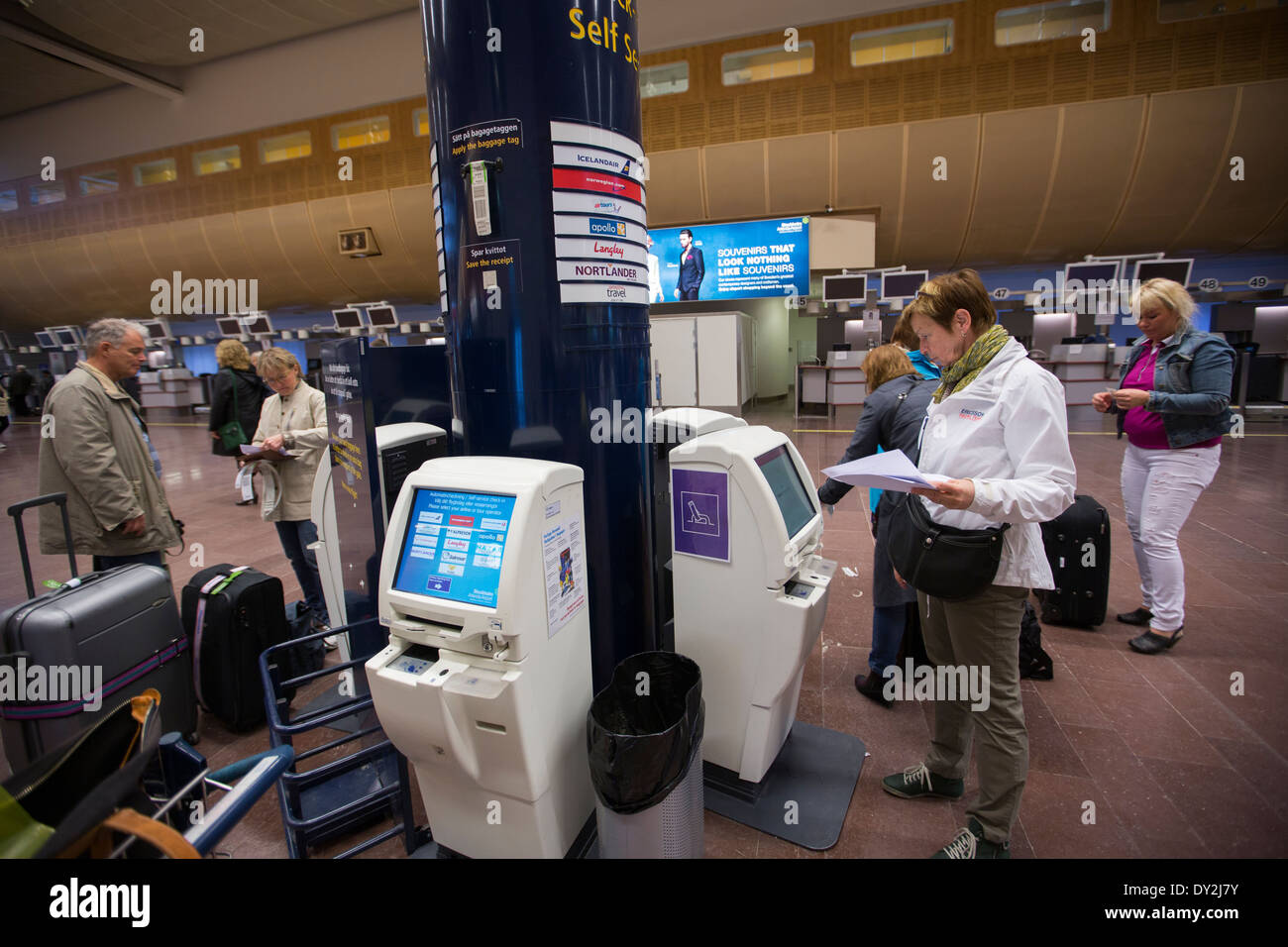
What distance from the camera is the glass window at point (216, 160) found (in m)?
13.6

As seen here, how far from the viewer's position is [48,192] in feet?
51.1

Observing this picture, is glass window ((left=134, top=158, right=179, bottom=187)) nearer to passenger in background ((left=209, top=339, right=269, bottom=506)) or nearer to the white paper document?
passenger in background ((left=209, top=339, right=269, bottom=506))

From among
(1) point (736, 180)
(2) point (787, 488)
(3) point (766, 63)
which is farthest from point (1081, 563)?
(3) point (766, 63)

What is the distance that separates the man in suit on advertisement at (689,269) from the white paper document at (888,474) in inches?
395

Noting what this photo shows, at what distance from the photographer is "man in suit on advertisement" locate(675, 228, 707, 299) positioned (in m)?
11.2

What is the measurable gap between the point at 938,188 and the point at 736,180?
3437 mm

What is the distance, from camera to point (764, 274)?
35.9 feet

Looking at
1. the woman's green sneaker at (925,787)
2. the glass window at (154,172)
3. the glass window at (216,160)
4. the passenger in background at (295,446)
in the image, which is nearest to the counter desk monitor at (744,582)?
the woman's green sneaker at (925,787)

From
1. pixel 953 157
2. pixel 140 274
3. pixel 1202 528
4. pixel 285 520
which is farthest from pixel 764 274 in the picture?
pixel 140 274

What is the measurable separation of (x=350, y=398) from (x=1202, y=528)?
6.17m

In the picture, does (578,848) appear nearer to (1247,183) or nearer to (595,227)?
(595,227)

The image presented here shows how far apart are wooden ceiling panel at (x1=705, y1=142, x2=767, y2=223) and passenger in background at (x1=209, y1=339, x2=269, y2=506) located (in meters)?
8.59

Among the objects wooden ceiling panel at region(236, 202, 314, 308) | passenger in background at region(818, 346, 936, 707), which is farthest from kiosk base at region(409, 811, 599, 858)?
wooden ceiling panel at region(236, 202, 314, 308)
